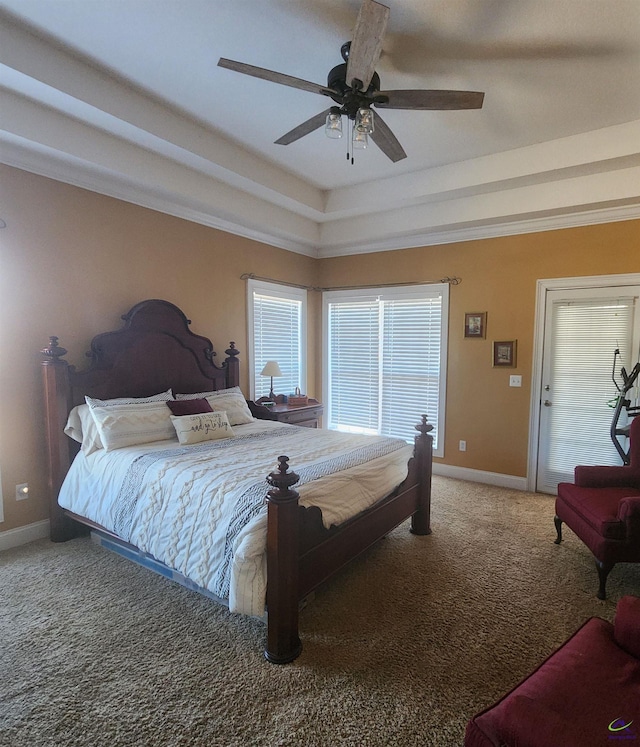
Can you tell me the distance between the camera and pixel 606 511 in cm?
260

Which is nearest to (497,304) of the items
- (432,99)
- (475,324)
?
(475,324)

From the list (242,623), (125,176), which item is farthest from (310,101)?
(242,623)

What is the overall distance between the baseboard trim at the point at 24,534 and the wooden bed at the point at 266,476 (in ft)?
0.49

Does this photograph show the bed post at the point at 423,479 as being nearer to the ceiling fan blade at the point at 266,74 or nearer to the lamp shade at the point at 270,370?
the lamp shade at the point at 270,370

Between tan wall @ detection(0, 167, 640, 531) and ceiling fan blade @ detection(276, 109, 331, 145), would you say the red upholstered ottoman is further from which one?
tan wall @ detection(0, 167, 640, 531)

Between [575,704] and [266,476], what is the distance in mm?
1640

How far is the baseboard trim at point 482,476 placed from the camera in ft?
14.5

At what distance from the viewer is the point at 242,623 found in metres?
2.26

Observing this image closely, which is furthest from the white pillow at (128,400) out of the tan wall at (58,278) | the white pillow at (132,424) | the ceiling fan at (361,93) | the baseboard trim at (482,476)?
the baseboard trim at (482,476)

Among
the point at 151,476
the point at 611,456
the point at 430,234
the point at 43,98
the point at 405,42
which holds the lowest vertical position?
the point at 611,456

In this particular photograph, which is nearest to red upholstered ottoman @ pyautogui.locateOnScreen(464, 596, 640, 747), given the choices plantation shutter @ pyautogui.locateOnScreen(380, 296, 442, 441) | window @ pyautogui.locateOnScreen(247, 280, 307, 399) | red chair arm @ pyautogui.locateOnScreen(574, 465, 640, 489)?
red chair arm @ pyautogui.locateOnScreen(574, 465, 640, 489)

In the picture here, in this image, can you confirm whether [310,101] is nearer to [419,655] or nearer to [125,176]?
[125,176]

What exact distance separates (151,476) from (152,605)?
0.73 meters

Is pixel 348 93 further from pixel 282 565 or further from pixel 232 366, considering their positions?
pixel 232 366
